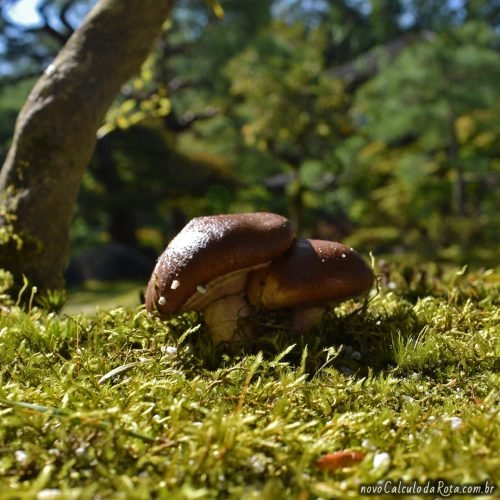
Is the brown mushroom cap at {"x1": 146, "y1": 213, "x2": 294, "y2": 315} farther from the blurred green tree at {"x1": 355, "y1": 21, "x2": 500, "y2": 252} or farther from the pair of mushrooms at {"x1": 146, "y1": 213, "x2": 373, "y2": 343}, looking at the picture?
the blurred green tree at {"x1": 355, "y1": 21, "x2": 500, "y2": 252}

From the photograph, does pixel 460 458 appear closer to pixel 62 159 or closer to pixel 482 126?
pixel 62 159

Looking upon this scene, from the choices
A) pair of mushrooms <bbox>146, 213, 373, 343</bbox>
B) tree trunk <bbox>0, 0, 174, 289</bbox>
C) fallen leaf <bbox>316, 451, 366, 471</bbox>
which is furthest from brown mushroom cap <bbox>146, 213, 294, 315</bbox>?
tree trunk <bbox>0, 0, 174, 289</bbox>

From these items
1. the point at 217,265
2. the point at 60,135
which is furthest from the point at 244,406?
the point at 60,135

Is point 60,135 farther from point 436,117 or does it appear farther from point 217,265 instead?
point 436,117

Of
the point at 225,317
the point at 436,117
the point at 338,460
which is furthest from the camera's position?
the point at 436,117

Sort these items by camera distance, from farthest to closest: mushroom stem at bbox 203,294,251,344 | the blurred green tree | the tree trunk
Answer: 1. the blurred green tree
2. the tree trunk
3. mushroom stem at bbox 203,294,251,344

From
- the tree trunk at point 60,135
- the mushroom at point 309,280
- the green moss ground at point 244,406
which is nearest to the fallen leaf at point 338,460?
the green moss ground at point 244,406
